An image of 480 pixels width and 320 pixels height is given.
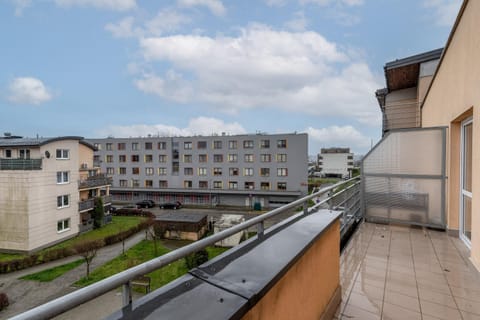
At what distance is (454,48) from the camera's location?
413cm

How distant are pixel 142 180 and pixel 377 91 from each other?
87.4 ft

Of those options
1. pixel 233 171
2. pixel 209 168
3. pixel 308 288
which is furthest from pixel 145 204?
pixel 308 288

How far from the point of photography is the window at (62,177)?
15.1 metres

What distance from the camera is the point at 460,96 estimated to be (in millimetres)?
3795

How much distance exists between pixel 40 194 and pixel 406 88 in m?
20.8

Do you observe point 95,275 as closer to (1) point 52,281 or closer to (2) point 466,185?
(1) point 52,281

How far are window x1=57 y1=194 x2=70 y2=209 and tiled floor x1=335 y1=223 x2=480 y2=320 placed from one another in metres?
17.6

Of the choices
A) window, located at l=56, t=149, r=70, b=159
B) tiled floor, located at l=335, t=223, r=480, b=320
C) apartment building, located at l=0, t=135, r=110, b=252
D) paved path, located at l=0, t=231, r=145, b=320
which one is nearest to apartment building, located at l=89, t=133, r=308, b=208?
apartment building, located at l=0, t=135, r=110, b=252

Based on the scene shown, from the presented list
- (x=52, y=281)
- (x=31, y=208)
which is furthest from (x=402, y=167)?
(x=31, y=208)

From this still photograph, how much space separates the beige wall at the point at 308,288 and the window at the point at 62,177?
18.0 metres

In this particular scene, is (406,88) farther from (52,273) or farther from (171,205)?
(171,205)

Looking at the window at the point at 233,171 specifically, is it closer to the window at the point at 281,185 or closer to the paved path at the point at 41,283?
the window at the point at 281,185

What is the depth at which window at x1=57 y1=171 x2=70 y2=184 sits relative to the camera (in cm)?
1508

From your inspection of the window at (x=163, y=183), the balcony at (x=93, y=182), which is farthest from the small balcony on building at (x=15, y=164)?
the window at (x=163, y=183)
